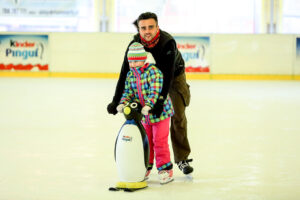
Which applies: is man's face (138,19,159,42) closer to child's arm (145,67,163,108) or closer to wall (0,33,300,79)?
child's arm (145,67,163,108)

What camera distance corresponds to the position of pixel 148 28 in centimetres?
299

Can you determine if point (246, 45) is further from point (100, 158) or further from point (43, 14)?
point (100, 158)

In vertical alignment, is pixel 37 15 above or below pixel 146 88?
above

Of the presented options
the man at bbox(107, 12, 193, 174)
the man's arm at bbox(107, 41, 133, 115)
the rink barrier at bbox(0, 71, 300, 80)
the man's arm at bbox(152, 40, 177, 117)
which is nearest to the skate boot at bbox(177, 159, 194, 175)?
the man at bbox(107, 12, 193, 174)

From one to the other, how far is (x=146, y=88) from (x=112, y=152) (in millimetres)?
1341

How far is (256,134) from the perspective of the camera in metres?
5.20

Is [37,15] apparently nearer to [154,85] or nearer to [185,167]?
[185,167]

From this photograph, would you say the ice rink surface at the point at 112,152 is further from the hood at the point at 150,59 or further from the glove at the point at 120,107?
the hood at the point at 150,59

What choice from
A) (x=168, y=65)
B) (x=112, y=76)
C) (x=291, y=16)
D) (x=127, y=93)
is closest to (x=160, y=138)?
(x=127, y=93)

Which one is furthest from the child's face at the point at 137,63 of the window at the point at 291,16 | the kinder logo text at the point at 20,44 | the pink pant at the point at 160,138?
the window at the point at 291,16

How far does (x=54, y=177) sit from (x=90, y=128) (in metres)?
2.28

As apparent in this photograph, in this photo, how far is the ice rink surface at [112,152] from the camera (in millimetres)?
2914

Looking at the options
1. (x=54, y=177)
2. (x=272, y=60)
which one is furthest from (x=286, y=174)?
(x=272, y=60)

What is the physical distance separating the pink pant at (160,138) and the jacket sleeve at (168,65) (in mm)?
209
